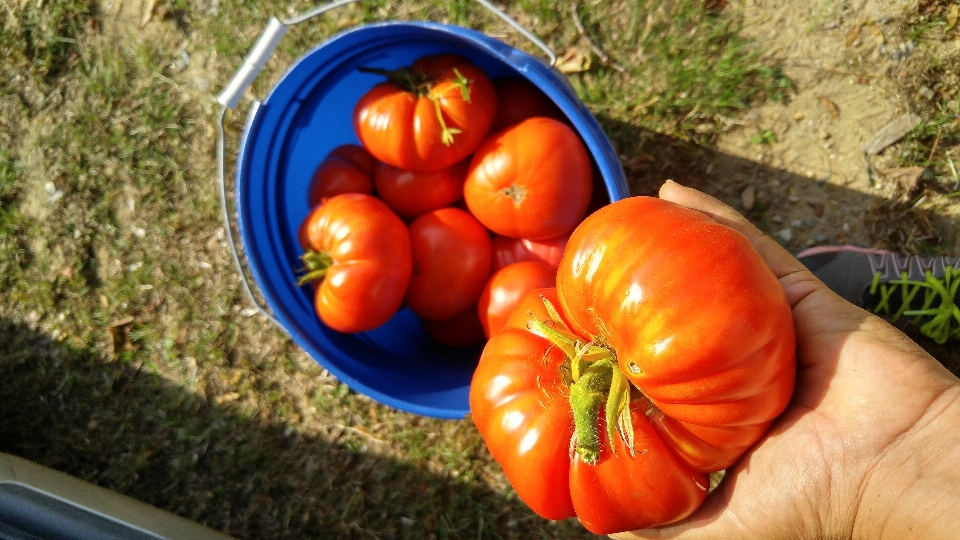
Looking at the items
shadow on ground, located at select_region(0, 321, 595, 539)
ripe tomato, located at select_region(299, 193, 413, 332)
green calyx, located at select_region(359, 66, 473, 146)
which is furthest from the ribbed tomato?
shadow on ground, located at select_region(0, 321, 595, 539)

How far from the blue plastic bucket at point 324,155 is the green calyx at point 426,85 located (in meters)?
0.10

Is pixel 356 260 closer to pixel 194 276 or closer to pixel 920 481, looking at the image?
pixel 194 276

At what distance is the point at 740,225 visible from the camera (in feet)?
5.60

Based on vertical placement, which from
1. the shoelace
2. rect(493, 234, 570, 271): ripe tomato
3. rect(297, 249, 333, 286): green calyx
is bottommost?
the shoelace

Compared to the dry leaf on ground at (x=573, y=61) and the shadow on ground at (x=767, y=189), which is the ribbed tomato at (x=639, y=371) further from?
the dry leaf on ground at (x=573, y=61)

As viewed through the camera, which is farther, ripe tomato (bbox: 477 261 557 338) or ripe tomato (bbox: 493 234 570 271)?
ripe tomato (bbox: 493 234 570 271)

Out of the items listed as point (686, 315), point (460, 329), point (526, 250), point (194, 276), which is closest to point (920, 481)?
point (686, 315)

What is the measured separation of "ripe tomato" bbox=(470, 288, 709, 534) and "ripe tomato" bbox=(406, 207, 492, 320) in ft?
2.46

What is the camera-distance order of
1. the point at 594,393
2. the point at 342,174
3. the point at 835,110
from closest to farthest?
the point at 594,393
the point at 342,174
the point at 835,110

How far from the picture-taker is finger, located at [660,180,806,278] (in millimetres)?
1678

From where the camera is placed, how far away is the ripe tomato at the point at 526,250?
2.26 m

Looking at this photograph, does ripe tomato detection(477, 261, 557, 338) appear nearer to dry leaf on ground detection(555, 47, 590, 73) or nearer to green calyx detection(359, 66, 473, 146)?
green calyx detection(359, 66, 473, 146)

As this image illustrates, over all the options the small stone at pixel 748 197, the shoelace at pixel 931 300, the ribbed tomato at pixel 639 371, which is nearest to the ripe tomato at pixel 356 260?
the ribbed tomato at pixel 639 371

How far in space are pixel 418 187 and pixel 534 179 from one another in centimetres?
49
